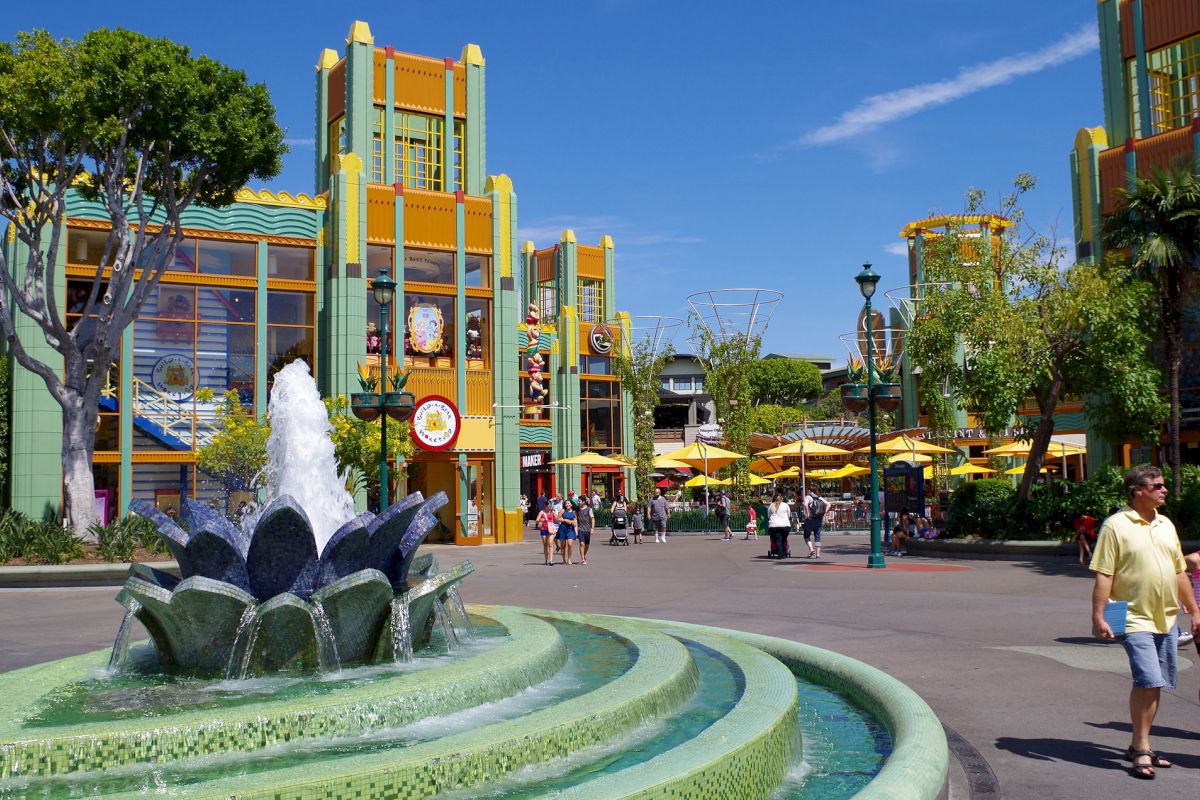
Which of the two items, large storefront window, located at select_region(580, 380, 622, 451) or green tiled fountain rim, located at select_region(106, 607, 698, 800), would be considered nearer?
green tiled fountain rim, located at select_region(106, 607, 698, 800)

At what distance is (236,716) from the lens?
525 cm

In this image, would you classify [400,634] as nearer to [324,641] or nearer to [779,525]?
[324,641]

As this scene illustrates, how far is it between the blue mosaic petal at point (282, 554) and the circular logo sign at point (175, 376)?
1079 inches

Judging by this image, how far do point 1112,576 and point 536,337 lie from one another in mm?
45424

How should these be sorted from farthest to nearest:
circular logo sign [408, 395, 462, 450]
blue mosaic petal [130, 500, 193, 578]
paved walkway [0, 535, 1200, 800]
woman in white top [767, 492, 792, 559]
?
1. circular logo sign [408, 395, 462, 450]
2. woman in white top [767, 492, 792, 559]
3. blue mosaic petal [130, 500, 193, 578]
4. paved walkway [0, 535, 1200, 800]

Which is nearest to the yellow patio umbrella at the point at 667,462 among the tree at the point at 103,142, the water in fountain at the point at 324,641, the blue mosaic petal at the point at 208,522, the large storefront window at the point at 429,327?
the large storefront window at the point at 429,327

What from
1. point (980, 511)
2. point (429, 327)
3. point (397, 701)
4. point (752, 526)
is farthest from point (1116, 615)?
point (429, 327)

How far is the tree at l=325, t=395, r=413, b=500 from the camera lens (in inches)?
1216

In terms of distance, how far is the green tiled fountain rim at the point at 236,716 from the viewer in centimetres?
477

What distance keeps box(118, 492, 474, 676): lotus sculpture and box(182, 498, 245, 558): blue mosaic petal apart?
0.02 meters

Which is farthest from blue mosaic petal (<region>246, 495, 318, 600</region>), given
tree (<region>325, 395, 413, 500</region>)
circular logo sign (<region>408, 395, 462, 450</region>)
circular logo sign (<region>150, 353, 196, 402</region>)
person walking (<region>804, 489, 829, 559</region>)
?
circular logo sign (<region>150, 353, 196, 402</region>)

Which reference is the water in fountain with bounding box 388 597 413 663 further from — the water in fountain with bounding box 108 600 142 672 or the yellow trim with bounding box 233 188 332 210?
the yellow trim with bounding box 233 188 332 210

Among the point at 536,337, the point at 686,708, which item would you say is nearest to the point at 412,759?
the point at 686,708

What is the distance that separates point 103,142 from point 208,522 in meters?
16.6
